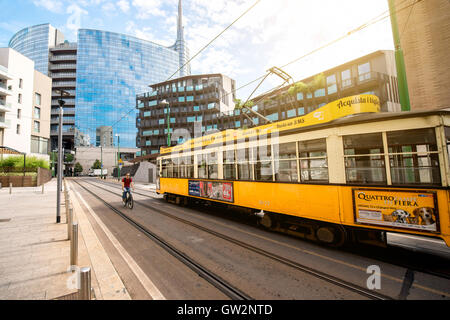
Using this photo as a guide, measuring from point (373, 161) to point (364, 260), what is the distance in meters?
2.17

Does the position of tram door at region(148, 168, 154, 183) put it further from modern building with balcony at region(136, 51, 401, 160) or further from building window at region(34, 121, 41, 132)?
building window at region(34, 121, 41, 132)

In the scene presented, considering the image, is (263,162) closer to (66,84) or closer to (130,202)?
(130,202)

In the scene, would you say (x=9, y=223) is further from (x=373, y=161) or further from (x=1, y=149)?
(x=1, y=149)

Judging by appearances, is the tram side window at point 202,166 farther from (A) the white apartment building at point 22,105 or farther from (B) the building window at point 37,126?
(B) the building window at point 37,126

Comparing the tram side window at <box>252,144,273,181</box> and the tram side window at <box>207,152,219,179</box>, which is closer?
the tram side window at <box>252,144,273,181</box>

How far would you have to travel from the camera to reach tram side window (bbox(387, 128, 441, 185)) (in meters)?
4.01

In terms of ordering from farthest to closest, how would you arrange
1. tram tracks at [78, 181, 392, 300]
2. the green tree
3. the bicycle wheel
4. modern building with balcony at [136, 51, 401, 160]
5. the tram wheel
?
1. the green tree
2. modern building with balcony at [136, 51, 401, 160]
3. the bicycle wheel
4. the tram wheel
5. tram tracks at [78, 181, 392, 300]

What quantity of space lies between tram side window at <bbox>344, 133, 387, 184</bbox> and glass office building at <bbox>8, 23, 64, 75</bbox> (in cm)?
10891

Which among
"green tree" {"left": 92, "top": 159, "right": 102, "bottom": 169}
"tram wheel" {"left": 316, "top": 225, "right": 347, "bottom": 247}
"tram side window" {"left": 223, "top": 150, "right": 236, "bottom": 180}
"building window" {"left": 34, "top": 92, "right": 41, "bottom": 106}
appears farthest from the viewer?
"green tree" {"left": 92, "top": 159, "right": 102, "bottom": 169}

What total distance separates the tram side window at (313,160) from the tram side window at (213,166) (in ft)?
12.4

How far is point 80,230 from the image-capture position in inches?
266

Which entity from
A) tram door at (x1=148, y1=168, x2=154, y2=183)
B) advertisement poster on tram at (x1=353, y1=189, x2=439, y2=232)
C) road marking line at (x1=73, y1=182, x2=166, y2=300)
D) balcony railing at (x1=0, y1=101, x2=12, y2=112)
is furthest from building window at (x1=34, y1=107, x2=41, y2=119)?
advertisement poster on tram at (x1=353, y1=189, x2=439, y2=232)

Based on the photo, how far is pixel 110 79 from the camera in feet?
304

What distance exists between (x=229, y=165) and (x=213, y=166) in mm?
1047
